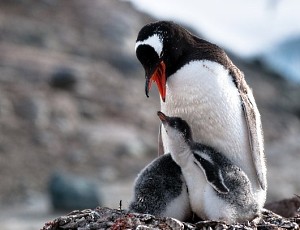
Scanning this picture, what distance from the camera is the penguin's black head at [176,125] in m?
5.57

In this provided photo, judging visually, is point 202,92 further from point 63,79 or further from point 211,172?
point 63,79

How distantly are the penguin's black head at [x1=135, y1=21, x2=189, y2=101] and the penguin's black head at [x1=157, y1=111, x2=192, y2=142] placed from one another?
8.6 inches

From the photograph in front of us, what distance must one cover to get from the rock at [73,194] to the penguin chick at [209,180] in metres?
11.2

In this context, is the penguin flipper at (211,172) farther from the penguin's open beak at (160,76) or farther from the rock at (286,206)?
the rock at (286,206)

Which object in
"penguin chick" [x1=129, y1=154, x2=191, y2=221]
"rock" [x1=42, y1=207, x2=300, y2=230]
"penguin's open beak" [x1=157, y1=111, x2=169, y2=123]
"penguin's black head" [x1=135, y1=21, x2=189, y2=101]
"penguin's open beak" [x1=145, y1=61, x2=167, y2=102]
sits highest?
"penguin's black head" [x1=135, y1=21, x2=189, y2=101]

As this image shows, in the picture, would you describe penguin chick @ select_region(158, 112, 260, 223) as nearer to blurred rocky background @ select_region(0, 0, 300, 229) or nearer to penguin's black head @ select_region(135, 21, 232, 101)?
penguin's black head @ select_region(135, 21, 232, 101)

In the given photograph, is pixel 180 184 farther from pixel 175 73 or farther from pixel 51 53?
pixel 51 53

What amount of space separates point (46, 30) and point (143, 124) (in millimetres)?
7686

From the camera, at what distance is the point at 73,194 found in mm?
17375

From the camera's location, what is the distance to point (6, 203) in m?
18.6

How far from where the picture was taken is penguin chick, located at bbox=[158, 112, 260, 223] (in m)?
5.43

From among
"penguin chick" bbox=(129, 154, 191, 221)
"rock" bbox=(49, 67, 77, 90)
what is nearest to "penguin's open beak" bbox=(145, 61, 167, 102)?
"penguin chick" bbox=(129, 154, 191, 221)

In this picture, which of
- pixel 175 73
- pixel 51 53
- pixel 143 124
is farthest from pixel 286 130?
pixel 175 73

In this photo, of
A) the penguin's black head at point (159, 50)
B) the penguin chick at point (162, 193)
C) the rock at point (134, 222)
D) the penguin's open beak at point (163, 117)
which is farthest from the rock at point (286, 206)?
the penguin's open beak at point (163, 117)
